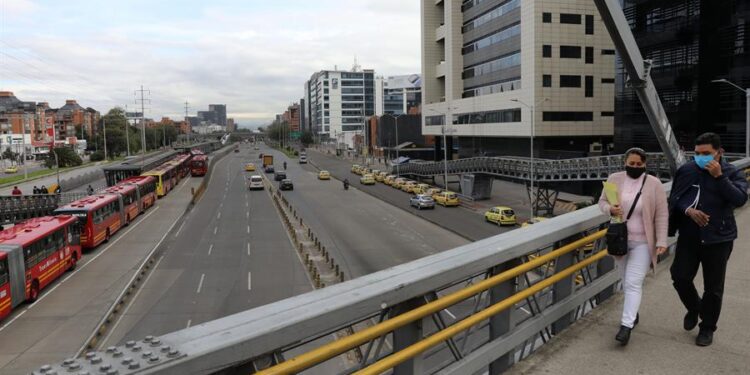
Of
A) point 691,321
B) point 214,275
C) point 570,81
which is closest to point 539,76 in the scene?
point 570,81

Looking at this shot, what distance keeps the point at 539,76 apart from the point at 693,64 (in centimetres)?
1725

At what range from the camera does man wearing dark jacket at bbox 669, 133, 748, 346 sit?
5137 millimetres

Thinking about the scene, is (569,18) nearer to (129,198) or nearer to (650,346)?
(129,198)

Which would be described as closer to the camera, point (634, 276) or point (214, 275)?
point (634, 276)

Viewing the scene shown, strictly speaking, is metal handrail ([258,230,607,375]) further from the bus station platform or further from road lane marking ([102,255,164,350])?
road lane marking ([102,255,164,350])

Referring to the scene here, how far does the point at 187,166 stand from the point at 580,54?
2078 inches

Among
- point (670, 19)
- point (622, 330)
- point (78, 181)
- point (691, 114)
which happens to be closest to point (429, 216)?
point (691, 114)

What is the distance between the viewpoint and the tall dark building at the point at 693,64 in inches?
1587

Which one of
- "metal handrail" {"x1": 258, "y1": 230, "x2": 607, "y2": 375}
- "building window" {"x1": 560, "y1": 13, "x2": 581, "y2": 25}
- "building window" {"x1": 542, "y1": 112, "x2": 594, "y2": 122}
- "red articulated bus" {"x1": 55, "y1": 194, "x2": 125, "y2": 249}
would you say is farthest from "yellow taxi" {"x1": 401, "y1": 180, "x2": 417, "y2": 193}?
"metal handrail" {"x1": 258, "y1": 230, "x2": 607, "y2": 375}

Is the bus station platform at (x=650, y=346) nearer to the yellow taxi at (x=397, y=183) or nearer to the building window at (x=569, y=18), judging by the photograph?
the building window at (x=569, y=18)

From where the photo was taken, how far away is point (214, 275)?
25.9m

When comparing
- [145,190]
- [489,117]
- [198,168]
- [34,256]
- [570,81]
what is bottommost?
[34,256]

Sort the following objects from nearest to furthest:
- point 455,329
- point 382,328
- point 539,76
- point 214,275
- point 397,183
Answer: point 382,328 → point 455,329 → point 214,275 → point 539,76 → point 397,183

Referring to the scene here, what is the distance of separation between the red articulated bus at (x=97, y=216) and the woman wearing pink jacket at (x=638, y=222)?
31690mm
